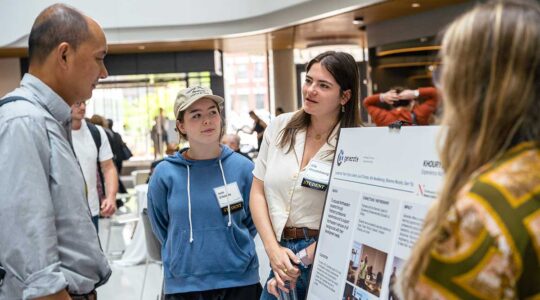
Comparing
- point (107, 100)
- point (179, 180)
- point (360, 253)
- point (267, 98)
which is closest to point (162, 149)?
point (107, 100)

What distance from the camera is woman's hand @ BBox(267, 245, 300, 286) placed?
212 centimetres

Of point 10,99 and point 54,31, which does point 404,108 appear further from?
point 10,99

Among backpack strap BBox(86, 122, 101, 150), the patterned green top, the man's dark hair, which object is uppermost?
the man's dark hair

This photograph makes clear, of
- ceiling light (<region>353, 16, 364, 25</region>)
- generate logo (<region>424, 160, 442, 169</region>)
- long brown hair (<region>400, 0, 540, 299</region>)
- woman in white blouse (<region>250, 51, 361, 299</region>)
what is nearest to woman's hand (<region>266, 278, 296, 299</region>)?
woman in white blouse (<region>250, 51, 361, 299</region>)

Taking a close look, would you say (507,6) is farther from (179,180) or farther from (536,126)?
(179,180)

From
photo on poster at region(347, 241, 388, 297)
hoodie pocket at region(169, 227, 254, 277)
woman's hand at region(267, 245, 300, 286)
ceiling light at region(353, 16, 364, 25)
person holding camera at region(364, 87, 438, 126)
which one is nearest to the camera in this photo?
photo on poster at region(347, 241, 388, 297)

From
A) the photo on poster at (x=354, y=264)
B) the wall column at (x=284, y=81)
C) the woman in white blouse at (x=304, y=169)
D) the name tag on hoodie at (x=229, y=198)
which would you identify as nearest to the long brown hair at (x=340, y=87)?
the woman in white blouse at (x=304, y=169)

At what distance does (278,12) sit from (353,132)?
11.1 m

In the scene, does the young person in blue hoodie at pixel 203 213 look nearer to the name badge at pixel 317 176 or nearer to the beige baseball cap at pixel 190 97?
the beige baseball cap at pixel 190 97

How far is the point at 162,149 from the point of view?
1702 centimetres

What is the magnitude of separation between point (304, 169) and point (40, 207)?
3.25 ft

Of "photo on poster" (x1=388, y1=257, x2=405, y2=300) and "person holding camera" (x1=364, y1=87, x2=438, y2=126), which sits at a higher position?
"person holding camera" (x1=364, y1=87, x2=438, y2=126)

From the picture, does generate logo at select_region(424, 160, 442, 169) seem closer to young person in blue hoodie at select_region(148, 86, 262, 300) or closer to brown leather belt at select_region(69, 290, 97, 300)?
brown leather belt at select_region(69, 290, 97, 300)

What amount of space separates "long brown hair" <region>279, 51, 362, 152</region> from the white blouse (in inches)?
1.1
